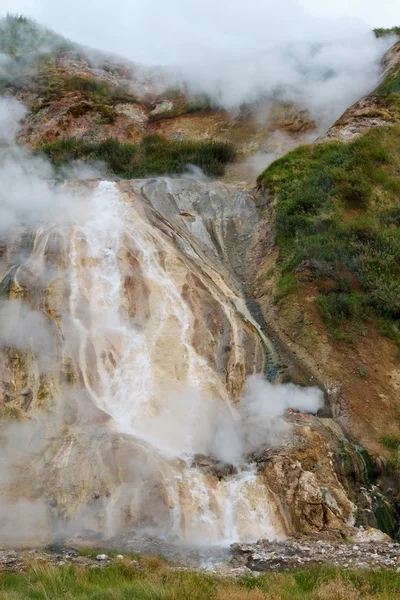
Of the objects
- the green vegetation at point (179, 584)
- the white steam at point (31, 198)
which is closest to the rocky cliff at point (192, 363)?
the white steam at point (31, 198)

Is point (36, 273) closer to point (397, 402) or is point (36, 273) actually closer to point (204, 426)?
point (204, 426)

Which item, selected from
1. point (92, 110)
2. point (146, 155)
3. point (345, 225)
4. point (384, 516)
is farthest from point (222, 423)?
point (92, 110)

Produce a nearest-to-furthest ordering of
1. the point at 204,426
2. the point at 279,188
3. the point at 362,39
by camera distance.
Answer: the point at 204,426 → the point at 279,188 → the point at 362,39

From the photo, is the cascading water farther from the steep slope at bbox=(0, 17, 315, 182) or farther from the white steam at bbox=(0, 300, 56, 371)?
the steep slope at bbox=(0, 17, 315, 182)

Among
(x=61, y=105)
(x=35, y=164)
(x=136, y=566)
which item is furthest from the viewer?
(x=61, y=105)

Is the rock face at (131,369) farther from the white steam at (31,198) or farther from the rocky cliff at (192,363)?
the white steam at (31,198)

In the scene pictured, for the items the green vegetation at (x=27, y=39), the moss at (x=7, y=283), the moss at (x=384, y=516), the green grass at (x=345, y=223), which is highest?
the green vegetation at (x=27, y=39)

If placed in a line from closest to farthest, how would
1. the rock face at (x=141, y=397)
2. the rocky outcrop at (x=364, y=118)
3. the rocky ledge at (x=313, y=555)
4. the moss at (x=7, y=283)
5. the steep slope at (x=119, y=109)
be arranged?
the rocky ledge at (x=313, y=555), the rock face at (x=141, y=397), the moss at (x=7, y=283), the rocky outcrop at (x=364, y=118), the steep slope at (x=119, y=109)

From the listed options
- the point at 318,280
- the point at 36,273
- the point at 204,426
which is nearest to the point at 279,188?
the point at 318,280
